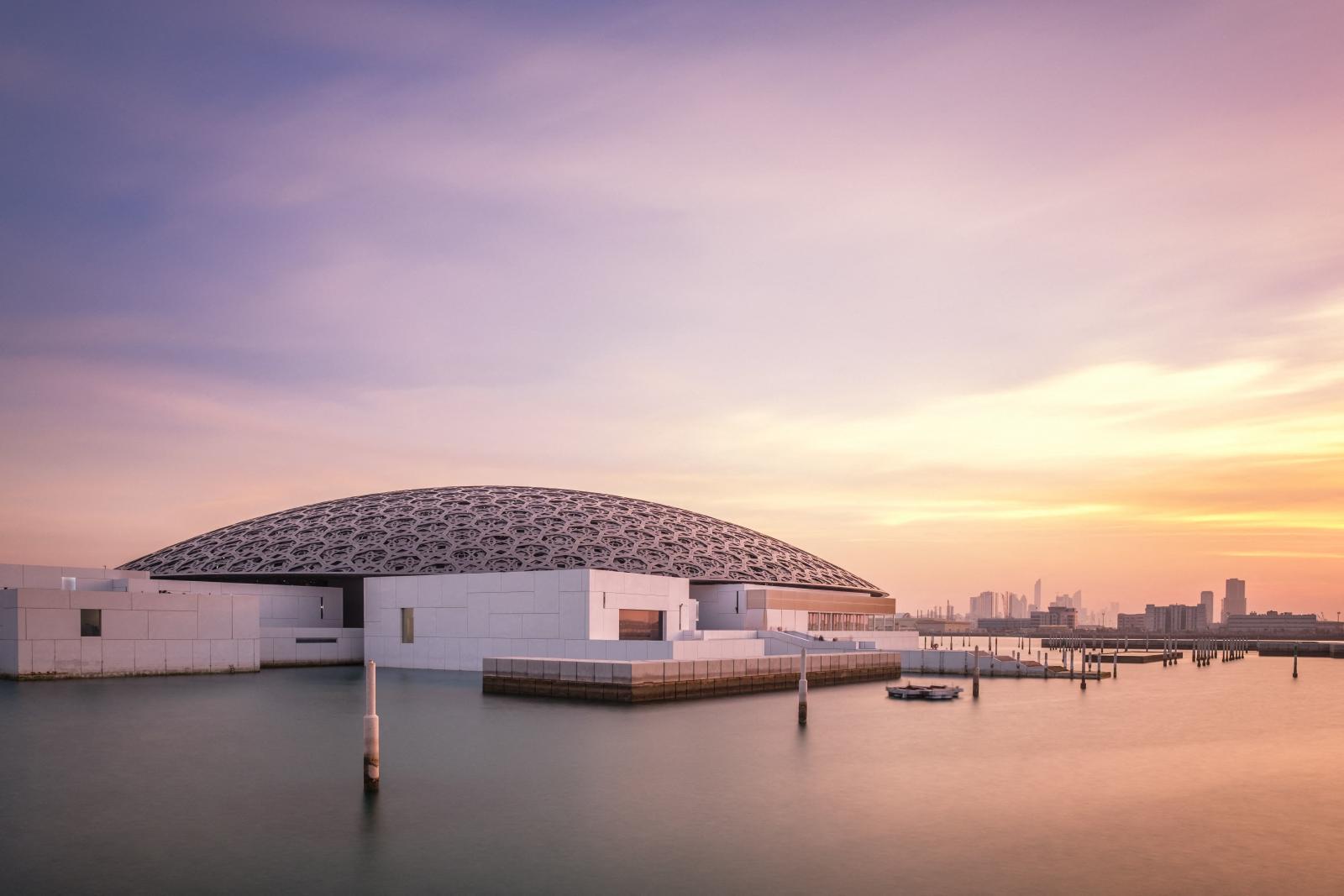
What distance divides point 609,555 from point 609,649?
2416cm

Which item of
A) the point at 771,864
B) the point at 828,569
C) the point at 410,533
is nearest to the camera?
the point at 771,864

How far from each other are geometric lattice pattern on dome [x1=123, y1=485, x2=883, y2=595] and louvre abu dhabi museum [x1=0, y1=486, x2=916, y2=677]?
191 millimetres

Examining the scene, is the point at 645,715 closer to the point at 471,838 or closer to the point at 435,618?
the point at 471,838

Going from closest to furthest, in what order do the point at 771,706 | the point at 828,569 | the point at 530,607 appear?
1. the point at 771,706
2. the point at 530,607
3. the point at 828,569

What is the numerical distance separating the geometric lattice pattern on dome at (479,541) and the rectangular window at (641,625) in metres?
13.1

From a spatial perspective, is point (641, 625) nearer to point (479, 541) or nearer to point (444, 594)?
point (444, 594)

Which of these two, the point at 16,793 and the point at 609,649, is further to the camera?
the point at 609,649

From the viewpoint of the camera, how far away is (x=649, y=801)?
66.3 feet

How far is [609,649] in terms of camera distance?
49969 mm

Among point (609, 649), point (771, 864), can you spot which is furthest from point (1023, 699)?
point (771, 864)

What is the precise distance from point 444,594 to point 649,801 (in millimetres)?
39231

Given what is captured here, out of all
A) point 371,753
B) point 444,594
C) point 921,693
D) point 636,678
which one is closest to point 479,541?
point 444,594

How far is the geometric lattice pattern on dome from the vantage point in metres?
70.4

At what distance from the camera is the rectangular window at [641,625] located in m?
55.8
